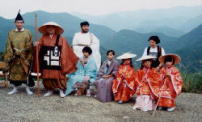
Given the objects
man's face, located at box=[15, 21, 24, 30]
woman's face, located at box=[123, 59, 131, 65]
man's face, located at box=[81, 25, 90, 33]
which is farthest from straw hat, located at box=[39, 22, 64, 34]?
woman's face, located at box=[123, 59, 131, 65]

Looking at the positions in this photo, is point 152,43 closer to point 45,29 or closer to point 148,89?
point 148,89

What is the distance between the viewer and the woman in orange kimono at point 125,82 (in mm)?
7367

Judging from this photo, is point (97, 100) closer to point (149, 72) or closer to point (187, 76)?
point (149, 72)

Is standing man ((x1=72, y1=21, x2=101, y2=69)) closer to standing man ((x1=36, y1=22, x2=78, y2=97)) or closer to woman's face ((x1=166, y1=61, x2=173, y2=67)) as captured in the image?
standing man ((x1=36, y1=22, x2=78, y2=97))

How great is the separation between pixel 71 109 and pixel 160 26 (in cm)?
11904

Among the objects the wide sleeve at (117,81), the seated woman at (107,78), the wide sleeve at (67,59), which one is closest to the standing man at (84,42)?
the wide sleeve at (67,59)

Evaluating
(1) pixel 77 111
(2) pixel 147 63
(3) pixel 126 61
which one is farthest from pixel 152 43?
(1) pixel 77 111

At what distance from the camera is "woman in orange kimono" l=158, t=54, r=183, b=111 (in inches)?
273

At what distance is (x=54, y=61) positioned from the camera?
7.84 metres

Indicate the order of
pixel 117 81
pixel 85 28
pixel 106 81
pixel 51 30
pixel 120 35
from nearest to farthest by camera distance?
pixel 117 81
pixel 106 81
pixel 51 30
pixel 85 28
pixel 120 35

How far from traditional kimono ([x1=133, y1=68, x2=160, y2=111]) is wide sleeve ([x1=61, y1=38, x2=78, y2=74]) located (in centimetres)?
178

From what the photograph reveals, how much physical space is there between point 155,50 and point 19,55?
319cm

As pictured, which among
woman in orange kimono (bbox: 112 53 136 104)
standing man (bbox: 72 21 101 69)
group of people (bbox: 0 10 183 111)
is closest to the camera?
A: group of people (bbox: 0 10 183 111)

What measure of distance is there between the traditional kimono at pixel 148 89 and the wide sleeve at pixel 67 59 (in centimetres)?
178
